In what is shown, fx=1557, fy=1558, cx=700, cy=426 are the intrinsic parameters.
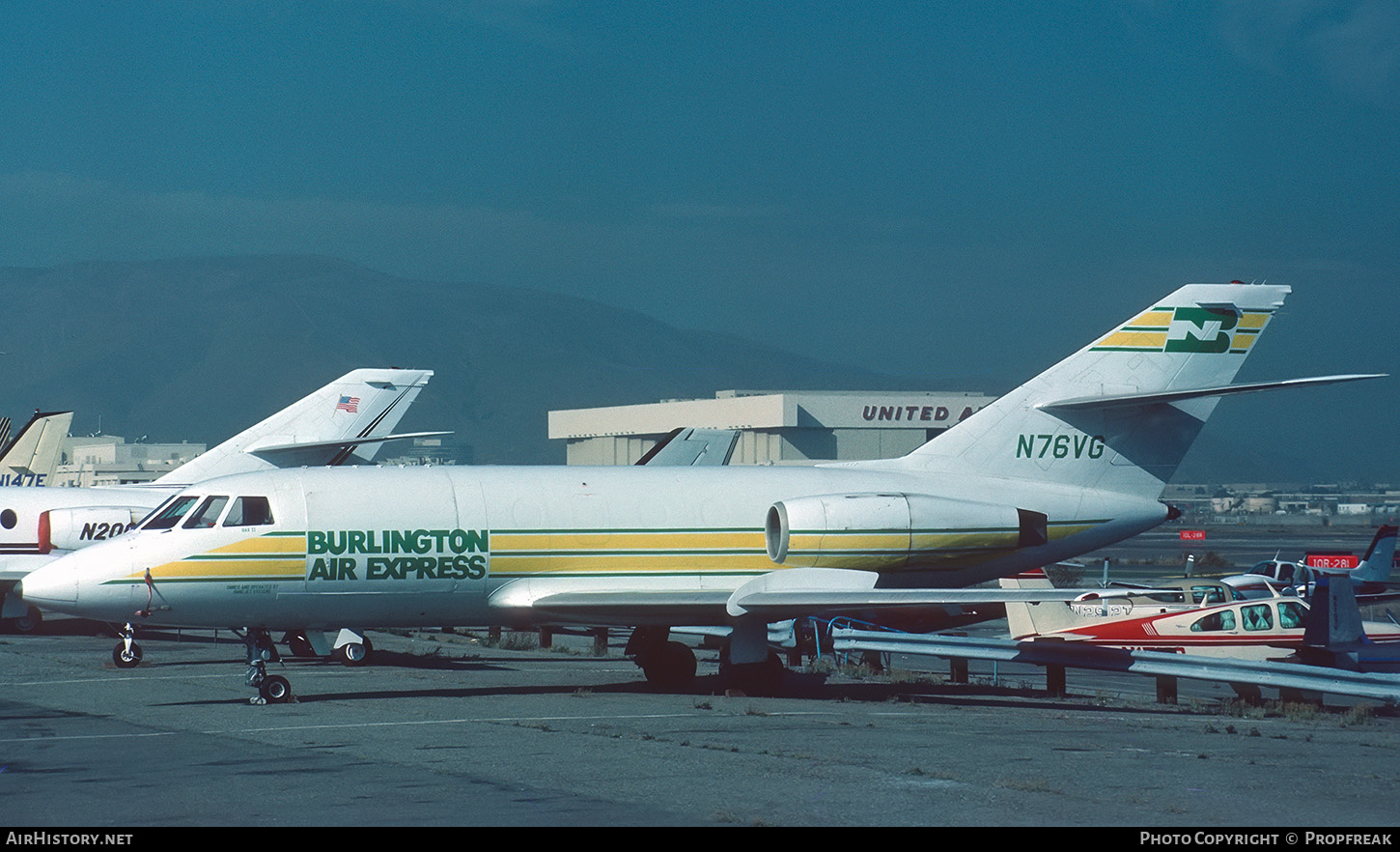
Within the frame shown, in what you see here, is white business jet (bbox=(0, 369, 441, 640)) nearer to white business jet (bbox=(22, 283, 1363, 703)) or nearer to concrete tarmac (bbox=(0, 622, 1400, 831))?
concrete tarmac (bbox=(0, 622, 1400, 831))

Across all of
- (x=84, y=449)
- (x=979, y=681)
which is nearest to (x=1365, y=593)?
(x=979, y=681)

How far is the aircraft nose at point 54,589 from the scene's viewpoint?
62.1 ft

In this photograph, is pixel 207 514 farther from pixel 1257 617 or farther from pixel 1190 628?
pixel 1257 617

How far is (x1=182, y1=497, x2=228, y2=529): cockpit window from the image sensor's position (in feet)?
64.3

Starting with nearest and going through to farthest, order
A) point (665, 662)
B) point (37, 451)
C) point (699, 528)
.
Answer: point (699, 528), point (665, 662), point (37, 451)

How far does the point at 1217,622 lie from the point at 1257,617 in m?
0.59

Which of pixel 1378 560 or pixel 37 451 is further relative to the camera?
pixel 37 451

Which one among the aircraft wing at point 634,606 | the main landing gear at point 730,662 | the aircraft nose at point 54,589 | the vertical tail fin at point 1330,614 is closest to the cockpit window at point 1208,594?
the vertical tail fin at point 1330,614

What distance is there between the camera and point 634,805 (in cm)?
1100

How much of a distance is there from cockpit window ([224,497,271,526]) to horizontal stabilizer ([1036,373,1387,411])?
1121 centimetres

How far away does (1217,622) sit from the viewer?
2347 centimetres

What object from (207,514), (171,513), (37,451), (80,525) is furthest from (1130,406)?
(37,451)

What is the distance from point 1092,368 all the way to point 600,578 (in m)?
Result: 8.07

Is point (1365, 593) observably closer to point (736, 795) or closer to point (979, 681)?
point (979, 681)
